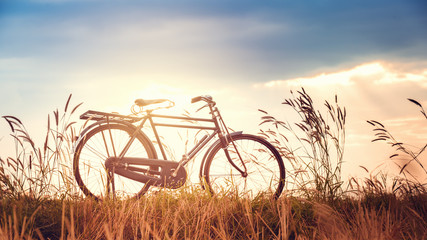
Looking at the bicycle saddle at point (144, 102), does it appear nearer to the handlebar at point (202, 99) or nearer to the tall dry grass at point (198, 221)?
the handlebar at point (202, 99)

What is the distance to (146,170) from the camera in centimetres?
457

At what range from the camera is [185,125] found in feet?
15.2

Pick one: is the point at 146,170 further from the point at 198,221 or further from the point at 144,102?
the point at 198,221

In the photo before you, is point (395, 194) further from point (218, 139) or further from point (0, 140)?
point (0, 140)

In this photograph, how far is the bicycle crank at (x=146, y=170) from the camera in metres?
4.46

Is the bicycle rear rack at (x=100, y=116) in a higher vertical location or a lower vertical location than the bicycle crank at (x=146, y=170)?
higher

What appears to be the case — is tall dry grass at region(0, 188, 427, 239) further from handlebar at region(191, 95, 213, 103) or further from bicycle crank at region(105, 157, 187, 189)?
handlebar at region(191, 95, 213, 103)

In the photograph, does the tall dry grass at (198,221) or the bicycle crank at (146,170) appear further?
the bicycle crank at (146,170)

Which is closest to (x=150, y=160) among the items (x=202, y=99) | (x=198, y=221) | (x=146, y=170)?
(x=146, y=170)

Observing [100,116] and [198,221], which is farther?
[100,116]

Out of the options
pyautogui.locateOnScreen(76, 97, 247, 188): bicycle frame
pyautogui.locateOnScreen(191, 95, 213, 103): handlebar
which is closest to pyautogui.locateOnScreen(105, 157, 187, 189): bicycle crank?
pyautogui.locateOnScreen(76, 97, 247, 188): bicycle frame

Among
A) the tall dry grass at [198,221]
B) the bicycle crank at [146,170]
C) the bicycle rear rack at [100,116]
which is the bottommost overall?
the tall dry grass at [198,221]

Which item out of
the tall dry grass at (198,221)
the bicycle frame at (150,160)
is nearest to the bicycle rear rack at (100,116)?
the bicycle frame at (150,160)

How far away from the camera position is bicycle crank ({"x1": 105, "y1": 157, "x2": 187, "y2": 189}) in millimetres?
4461
